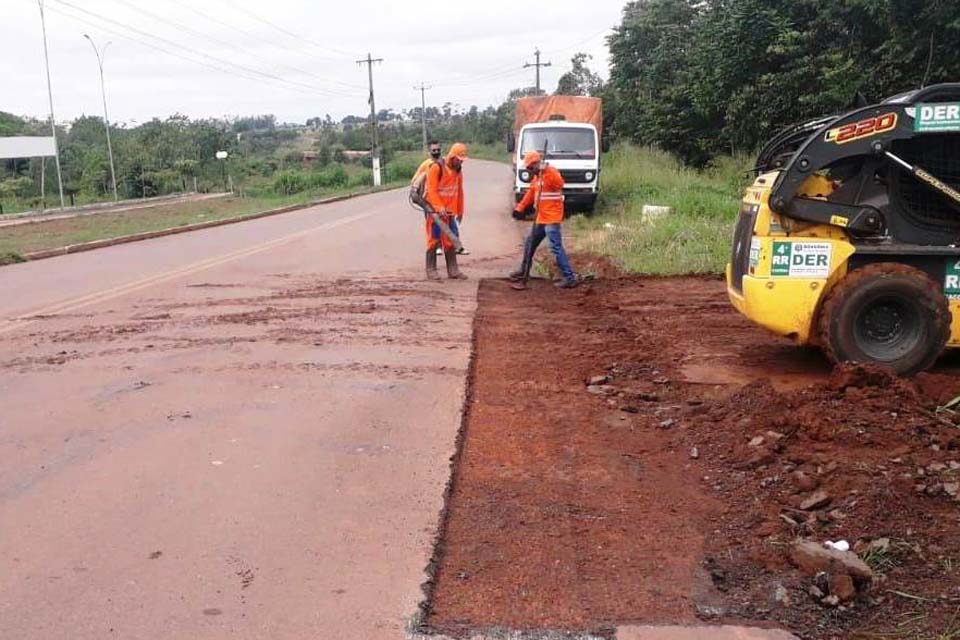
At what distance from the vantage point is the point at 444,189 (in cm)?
1185

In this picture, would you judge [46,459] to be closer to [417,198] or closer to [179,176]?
[417,198]

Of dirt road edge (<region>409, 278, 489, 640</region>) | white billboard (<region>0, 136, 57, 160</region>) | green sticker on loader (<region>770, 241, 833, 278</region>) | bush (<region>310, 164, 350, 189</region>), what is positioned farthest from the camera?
bush (<region>310, 164, 350, 189</region>)

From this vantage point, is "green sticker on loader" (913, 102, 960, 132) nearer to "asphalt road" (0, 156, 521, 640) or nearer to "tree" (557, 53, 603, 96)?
"asphalt road" (0, 156, 521, 640)

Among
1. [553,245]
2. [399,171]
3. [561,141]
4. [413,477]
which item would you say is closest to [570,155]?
[561,141]

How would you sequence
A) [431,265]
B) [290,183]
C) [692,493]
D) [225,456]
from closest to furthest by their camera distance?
[692,493]
[225,456]
[431,265]
[290,183]

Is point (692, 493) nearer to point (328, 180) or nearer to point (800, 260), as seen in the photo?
point (800, 260)

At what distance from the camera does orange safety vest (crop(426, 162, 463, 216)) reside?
1174 cm

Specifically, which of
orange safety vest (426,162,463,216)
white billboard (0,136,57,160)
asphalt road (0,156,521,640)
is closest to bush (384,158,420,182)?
white billboard (0,136,57,160)

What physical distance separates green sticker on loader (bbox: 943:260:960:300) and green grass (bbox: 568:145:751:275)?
15.2ft

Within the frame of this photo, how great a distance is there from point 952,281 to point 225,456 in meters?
5.29

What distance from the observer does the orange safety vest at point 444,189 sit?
38.5 feet

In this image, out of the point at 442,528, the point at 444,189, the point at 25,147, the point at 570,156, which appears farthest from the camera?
the point at 25,147

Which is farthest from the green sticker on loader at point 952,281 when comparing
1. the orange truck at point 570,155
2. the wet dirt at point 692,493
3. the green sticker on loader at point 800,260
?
the orange truck at point 570,155

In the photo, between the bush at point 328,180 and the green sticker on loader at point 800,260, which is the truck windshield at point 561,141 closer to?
the green sticker on loader at point 800,260
